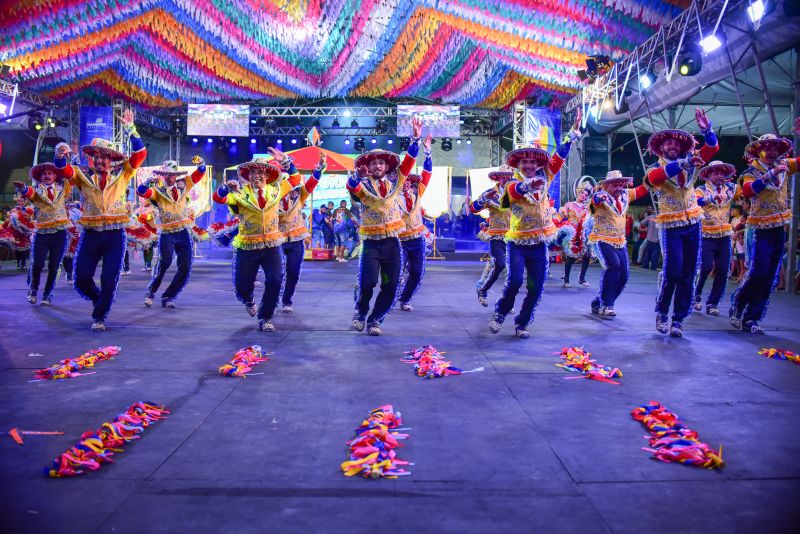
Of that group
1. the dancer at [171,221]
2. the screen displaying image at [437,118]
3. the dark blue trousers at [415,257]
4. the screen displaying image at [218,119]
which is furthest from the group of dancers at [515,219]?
the screen displaying image at [218,119]

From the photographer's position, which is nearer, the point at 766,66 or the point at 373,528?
the point at 373,528

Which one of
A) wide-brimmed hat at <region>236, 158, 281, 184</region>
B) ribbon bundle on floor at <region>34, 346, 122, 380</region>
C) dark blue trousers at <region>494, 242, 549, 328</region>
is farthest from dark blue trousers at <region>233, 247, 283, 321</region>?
dark blue trousers at <region>494, 242, 549, 328</region>

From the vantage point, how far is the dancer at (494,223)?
26.4ft

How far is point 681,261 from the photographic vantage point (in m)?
5.90

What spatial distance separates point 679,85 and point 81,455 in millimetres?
11866

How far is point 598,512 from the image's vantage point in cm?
221

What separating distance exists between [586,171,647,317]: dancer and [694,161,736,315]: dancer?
897 millimetres

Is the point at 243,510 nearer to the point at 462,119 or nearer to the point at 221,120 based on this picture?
the point at 221,120

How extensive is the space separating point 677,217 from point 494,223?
2948mm

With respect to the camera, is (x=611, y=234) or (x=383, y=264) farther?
(x=611, y=234)

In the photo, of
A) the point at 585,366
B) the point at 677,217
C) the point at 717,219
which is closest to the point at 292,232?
the point at 585,366

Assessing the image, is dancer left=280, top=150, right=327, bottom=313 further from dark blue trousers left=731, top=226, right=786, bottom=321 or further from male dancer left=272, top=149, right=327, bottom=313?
dark blue trousers left=731, top=226, right=786, bottom=321

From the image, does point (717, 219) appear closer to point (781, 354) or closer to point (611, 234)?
point (611, 234)

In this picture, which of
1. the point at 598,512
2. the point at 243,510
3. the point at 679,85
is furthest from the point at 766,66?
A: the point at 243,510
